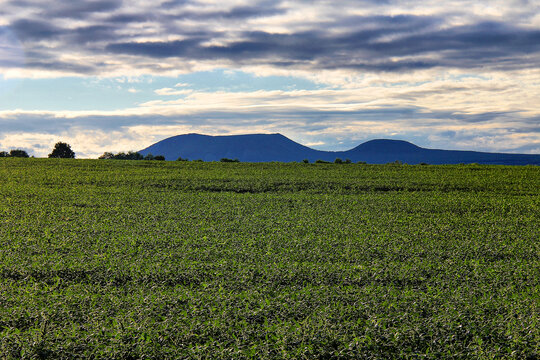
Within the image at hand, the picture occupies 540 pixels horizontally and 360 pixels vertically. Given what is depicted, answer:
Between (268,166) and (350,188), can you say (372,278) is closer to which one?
(350,188)

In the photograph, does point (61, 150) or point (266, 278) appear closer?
point (266, 278)

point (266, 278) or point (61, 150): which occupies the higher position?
point (61, 150)

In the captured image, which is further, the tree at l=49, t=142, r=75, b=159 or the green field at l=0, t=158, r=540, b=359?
the tree at l=49, t=142, r=75, b=159

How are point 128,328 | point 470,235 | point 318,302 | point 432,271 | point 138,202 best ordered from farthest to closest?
point 138,202, point 470,235, point 432,271, point 318,302, point 128,328

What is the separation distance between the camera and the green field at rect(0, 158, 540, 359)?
26.9 feet

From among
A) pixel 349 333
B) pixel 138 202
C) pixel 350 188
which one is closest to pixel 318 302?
pixel 349 333

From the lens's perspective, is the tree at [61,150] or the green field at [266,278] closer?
the green field at [266,278]

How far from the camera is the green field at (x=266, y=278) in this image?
821 centimetres

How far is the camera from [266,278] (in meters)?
11.8

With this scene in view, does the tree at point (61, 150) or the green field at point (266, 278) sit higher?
the tree at point (61, 150)

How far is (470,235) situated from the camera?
18125mm

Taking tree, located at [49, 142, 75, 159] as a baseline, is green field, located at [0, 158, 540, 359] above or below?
below

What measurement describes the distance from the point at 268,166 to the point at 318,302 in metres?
39.6

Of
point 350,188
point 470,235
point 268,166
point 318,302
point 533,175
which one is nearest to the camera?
point 318,302
